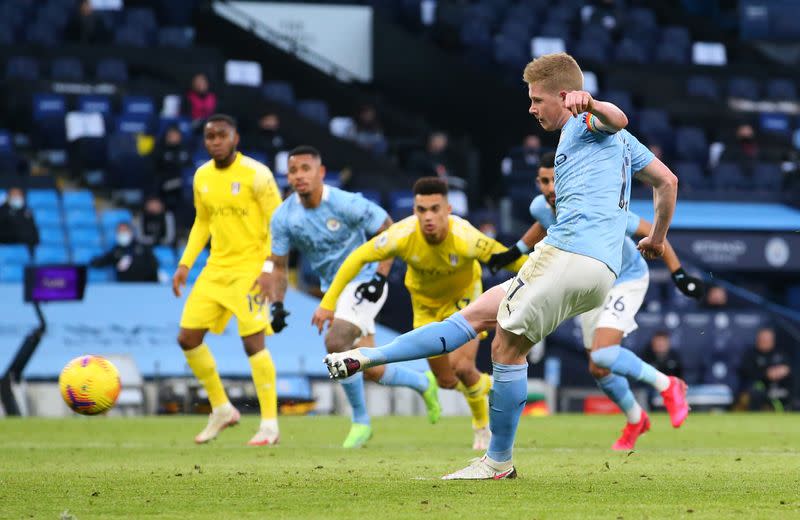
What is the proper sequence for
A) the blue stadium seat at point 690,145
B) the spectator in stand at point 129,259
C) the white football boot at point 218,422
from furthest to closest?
the blue stadium seat at point 690,145, the spectator in stand at point 129,259, the white football boot at point 218,422

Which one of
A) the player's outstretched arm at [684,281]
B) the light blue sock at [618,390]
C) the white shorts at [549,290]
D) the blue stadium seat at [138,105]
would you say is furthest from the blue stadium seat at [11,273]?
the white shorts at [549,290]

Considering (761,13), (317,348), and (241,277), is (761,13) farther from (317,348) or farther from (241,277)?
(241,277)

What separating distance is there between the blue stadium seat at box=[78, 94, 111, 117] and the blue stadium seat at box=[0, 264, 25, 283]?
16.1 feet

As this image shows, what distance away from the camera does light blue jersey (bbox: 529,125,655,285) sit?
8148 millimetres

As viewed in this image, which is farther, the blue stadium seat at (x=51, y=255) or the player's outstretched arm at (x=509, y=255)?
the blue stadium seat at (x=51, y=255)

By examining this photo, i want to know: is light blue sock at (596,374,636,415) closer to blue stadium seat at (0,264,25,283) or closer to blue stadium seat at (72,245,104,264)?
blue stadium seat at (0,264,25,283)

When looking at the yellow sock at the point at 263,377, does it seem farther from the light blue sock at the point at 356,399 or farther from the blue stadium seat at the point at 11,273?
the blue stadium seat at the point at 11,273

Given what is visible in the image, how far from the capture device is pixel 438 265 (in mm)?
11516

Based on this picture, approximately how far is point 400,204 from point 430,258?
11.9 metres

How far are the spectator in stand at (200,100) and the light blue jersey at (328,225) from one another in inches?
479

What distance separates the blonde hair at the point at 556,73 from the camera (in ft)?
26.0

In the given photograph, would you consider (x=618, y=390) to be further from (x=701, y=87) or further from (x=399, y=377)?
(x=701, y=87)

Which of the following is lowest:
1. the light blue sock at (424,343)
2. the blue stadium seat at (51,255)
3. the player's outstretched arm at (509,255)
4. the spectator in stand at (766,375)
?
the spectator in stand at (766,375)

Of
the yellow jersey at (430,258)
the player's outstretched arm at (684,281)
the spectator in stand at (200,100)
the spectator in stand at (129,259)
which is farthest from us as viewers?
the spectator in stand at (200,100)
